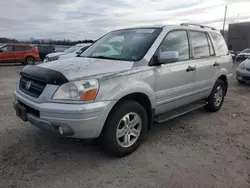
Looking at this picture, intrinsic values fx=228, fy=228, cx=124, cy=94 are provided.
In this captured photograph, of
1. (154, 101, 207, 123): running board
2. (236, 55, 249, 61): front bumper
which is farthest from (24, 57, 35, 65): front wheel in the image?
(236, 55, 249, 61): front bumper

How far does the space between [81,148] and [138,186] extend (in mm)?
1200

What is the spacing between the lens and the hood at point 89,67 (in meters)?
2.80

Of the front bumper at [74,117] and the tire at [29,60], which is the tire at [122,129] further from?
the tire at [29,60]

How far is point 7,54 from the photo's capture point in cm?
1574

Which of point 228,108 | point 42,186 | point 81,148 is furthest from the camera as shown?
point 228,108

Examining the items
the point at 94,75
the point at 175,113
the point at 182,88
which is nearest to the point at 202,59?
the point at 182,88

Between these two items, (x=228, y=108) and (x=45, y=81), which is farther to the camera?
(x=228, y=108)

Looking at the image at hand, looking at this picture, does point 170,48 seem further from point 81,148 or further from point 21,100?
point 21,100

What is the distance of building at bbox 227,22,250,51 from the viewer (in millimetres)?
36125

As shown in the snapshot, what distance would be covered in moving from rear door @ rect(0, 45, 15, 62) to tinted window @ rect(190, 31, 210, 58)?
14755 millimetres

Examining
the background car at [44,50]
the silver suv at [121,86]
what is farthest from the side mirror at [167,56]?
the background car at [44,50]

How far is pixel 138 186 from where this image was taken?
258 cm

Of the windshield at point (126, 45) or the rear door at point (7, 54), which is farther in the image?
the rear door at point (7, 54)

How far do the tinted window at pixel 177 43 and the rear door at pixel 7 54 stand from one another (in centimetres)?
1485
